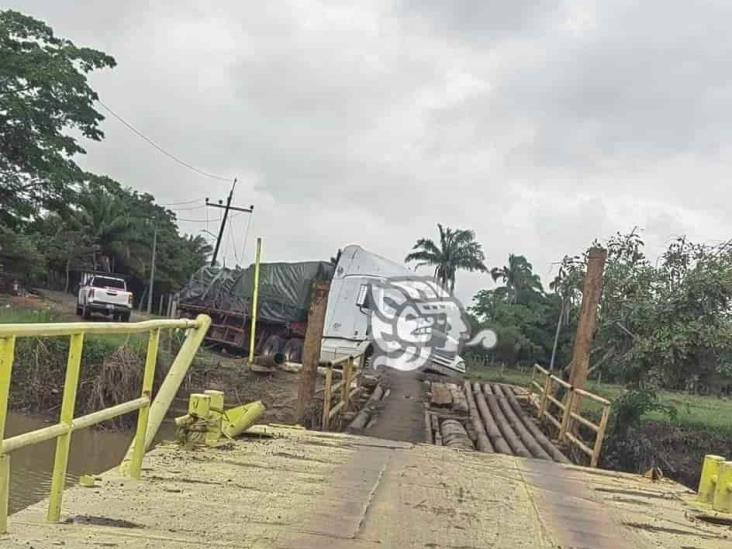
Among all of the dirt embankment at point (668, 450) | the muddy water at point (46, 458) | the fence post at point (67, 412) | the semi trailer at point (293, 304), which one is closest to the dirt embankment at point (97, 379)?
the muddy water at point (46, 458)

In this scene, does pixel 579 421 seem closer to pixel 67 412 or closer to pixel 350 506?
pixel 350 506

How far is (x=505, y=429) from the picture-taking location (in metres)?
11.5

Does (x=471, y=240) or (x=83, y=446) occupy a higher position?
(x=471, y=240)

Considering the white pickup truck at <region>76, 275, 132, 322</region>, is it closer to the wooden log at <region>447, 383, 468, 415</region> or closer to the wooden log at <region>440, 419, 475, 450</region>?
the wooden log at <region>447, 383, 468, 415</region>

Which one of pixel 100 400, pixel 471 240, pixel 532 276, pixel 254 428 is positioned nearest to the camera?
pixel 254 428

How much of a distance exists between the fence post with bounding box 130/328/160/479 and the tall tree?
18.2 meters

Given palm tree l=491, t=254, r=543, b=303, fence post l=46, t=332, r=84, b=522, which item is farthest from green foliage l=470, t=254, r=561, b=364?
fence post l=46, t=332, r=84, b=522

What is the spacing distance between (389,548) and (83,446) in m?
12.7

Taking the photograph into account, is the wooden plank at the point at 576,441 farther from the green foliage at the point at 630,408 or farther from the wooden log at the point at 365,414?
the green foliage at the point at 630,408

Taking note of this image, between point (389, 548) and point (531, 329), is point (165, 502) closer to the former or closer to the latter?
point (389, 548)

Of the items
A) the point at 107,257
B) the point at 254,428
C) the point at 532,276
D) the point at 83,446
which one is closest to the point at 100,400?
the point at 83,446

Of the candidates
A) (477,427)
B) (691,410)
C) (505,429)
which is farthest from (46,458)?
(691,410)

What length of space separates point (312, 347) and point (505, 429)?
10.6ft

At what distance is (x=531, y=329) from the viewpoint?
4166 centimetres
